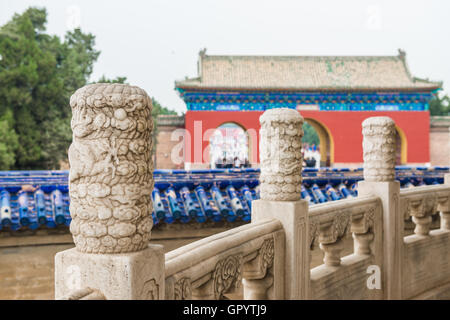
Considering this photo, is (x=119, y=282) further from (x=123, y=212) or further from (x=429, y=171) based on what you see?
(x=429, y=171)

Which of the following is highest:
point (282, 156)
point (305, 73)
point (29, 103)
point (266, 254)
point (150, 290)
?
point (305, 73)

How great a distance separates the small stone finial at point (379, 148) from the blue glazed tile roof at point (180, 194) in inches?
49.2

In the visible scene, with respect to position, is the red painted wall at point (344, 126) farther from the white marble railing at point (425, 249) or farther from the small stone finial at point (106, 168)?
the small stone finial at point (106, 168)

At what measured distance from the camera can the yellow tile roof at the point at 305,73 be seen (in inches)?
712

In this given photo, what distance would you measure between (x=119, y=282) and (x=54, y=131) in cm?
1362

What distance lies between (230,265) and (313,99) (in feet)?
55.1

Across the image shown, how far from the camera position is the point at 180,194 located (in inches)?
185

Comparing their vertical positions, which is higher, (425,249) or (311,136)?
(311,136)

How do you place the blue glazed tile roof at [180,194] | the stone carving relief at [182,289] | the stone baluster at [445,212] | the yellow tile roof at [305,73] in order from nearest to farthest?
the stone carving relief at [182,289] < the blue glazed tile roof at [180,194] < the stone baluster at [445,212] < the yellow tile roof at [305,73]

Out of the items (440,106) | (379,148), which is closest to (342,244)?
(379,148)

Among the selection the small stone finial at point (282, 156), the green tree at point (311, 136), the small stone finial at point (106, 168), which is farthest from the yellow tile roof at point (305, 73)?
the green tree at point (311, 136)

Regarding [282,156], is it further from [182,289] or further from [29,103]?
[29,103]

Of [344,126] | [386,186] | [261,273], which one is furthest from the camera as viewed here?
[344,126]

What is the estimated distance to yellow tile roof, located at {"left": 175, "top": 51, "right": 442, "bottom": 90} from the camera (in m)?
18.1
